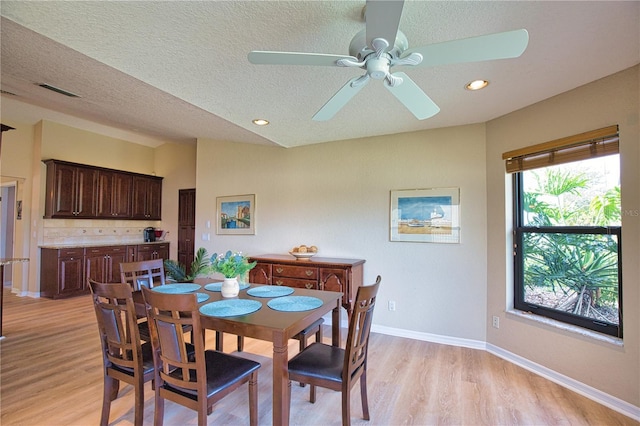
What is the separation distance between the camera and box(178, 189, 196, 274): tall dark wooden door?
253 inches

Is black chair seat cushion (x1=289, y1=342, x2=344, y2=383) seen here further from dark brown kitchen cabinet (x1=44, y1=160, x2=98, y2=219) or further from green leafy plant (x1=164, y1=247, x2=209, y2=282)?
dark brown kitchen cabinet (x1=44, y1=160, x2=98, y2=219)

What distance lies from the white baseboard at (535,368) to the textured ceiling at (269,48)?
7.49 ft

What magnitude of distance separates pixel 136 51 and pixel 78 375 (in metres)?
2.62

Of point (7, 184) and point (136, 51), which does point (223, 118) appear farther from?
point (7, 184)

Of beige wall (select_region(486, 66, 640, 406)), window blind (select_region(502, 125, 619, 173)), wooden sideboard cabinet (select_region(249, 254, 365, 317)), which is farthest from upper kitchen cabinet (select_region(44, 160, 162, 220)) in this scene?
window blind (select_region(502, 125, 619, 173))

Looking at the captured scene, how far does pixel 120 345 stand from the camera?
1750mm

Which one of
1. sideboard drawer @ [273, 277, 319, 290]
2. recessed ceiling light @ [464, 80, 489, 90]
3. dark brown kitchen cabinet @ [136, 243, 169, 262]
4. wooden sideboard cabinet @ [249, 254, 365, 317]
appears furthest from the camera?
dark brown kitchen cabinet @ [136, 243, 169, 262]

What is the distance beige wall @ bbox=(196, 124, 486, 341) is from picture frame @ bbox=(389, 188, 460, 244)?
2.8 inches

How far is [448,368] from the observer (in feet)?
8.96

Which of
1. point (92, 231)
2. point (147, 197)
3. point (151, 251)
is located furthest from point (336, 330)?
point (147, 197)

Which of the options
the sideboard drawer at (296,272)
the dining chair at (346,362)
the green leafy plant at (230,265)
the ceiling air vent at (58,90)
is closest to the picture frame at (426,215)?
the sideboard drawer at (296,272)

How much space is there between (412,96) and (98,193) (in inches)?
240

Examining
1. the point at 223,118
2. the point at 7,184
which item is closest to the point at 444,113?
the point at 223,118

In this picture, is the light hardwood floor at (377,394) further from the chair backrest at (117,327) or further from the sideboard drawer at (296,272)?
the sideboard drawer at (296,272)
